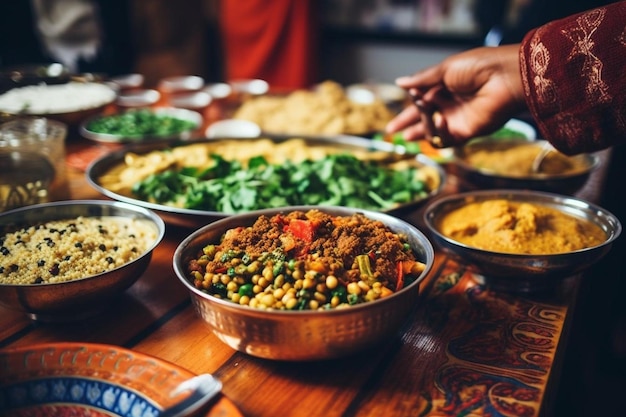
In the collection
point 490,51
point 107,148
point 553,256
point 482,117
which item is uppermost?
point 490,51

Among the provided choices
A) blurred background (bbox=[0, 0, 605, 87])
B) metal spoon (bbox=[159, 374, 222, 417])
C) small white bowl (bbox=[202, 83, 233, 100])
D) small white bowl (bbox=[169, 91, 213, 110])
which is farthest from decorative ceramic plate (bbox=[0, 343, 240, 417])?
blurred background (bbox=[0, 0, 605, 87])

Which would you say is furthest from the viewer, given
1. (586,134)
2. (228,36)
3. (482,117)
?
(228,36)

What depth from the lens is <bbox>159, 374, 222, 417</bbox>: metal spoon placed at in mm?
913

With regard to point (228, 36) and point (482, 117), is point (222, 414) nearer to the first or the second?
point (482, 117)

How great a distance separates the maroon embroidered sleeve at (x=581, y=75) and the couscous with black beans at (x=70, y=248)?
1.15m

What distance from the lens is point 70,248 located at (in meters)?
1.32

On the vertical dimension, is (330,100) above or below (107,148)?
above

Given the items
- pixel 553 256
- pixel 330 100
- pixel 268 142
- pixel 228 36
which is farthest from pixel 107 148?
pixel 228 36

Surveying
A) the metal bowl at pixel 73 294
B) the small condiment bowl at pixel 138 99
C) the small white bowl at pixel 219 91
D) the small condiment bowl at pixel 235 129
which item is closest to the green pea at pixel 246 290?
the metal bowl at pixel 73 294

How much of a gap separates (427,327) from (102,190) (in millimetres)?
1127

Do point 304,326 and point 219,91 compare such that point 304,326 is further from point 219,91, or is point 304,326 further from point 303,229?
point 219,91

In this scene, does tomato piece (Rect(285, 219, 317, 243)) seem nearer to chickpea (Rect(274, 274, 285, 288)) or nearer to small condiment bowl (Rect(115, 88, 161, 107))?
chickpea (Rect(274, 274, 285, 288))

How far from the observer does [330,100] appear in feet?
9.48

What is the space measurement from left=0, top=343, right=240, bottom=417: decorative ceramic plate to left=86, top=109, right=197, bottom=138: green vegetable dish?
5.68 ft
